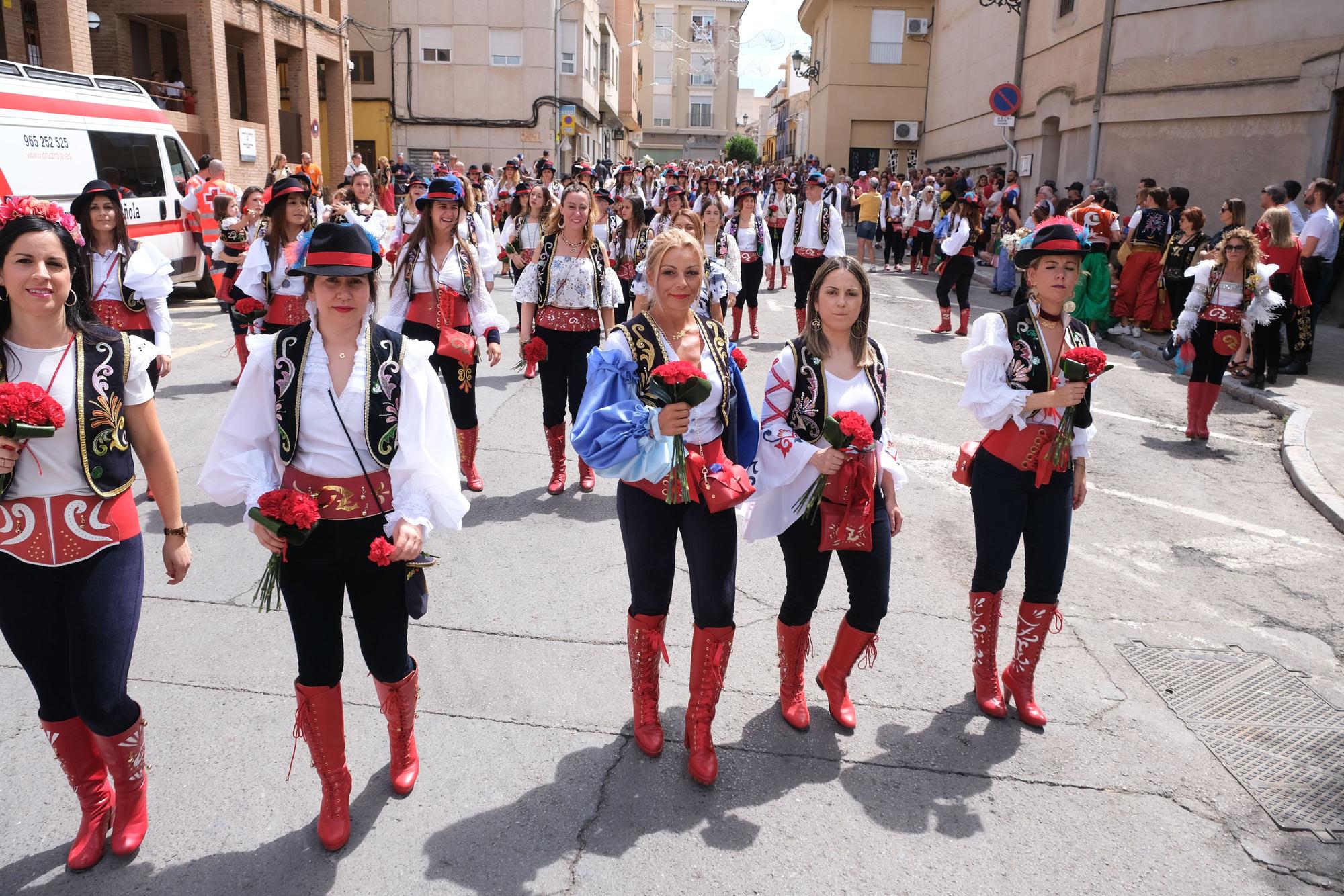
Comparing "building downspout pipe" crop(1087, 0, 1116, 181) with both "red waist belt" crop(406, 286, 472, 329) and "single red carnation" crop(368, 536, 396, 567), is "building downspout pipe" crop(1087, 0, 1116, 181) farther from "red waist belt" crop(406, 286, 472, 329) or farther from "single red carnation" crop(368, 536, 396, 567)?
"single red carnation" crop(368, 536, 396, 567)

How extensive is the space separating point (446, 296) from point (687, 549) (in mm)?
3476

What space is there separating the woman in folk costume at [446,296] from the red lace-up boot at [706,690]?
123 inches

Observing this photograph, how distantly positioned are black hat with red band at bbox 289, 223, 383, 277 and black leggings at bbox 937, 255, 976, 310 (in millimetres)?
11154

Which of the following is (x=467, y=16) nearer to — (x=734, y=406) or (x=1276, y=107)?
(x=1276, y=107)

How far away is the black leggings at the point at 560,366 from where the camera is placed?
6633 mm

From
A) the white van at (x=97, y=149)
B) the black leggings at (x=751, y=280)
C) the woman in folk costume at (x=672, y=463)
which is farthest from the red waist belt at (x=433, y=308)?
the white van at (x=97, y=149)

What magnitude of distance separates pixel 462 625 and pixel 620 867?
6.33ft

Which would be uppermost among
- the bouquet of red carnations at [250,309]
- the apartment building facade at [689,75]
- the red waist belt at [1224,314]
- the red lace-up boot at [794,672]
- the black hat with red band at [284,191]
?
the apartment building facade at [689,75]

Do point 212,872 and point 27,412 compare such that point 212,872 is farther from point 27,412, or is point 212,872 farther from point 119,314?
point 119,314

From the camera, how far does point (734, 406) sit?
143 inches

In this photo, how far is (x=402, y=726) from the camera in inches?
132

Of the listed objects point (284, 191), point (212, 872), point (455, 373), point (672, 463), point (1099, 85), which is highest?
point (1099, 85)

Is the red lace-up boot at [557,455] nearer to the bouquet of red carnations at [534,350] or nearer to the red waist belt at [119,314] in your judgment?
the bouquet of red carnations at [534,350]

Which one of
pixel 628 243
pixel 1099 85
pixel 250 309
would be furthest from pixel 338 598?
pixel 1099 85
